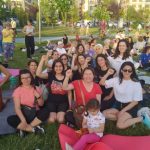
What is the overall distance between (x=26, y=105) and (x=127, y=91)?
1.79m

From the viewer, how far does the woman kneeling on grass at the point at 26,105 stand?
18.9 ft

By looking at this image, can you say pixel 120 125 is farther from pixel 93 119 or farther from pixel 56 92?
pixel 56 92

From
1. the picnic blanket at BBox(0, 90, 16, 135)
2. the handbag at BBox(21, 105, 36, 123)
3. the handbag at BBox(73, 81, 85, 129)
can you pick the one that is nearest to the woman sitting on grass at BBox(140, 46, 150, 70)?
the picnic blanket at BBox(0, 90, 16, 135)

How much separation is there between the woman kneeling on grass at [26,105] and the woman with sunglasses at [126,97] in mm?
1294

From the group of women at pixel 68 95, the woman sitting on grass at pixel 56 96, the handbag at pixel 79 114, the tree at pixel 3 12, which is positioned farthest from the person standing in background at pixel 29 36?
the tree at pixel 3 12

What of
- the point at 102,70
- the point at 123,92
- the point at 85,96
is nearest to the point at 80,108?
the point at 85,96

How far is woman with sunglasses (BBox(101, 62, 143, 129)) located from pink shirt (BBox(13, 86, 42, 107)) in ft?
4.59

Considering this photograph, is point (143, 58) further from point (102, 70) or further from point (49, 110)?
point (49, 110)

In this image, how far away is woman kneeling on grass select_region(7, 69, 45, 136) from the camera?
18.9ft

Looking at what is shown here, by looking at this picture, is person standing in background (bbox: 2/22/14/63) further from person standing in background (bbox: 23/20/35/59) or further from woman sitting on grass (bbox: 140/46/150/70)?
woman sitting on grass (bbox: 140/46/150/70)

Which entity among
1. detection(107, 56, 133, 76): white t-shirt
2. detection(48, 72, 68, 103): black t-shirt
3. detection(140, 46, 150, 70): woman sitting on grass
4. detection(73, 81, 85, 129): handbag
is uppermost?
detection(107, 56, 133, 76): white t-shirt

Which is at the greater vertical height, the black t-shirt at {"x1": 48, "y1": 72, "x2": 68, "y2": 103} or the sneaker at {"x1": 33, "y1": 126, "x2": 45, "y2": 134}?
the black t-shirt at {"x1": 48, "y1": 72, "x2": 68, "y2": 103}

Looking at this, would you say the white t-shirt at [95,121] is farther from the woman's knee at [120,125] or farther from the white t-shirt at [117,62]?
the white t-shirt at [117,62]

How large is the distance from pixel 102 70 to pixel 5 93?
273cm
